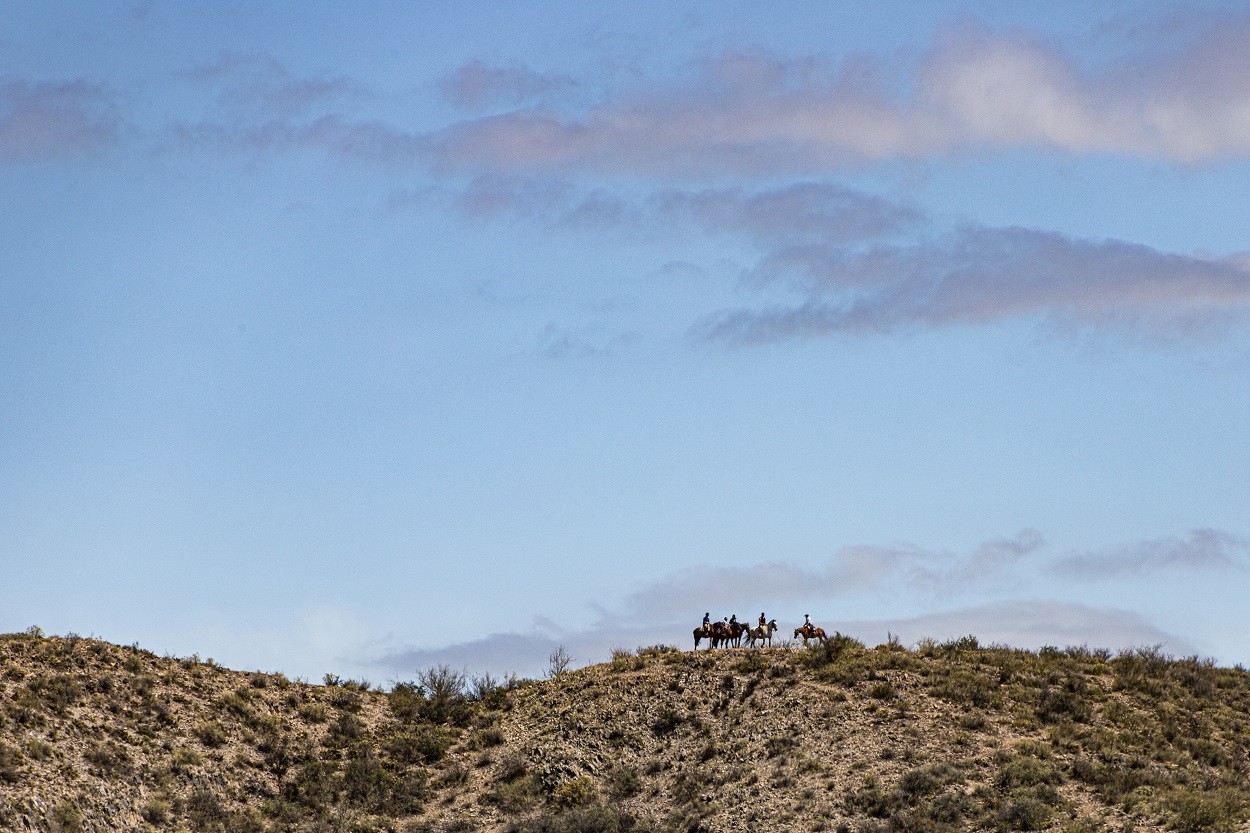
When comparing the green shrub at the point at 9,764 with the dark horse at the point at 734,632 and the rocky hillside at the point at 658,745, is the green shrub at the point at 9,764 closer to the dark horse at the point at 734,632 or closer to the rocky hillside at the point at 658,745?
the rocky hillside at the point at 658,745

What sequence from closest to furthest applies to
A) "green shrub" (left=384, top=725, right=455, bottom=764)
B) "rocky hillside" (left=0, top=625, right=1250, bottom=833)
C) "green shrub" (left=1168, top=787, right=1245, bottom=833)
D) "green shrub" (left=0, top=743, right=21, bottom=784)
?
"green shrub" (left=1168, top=787, right=1245, bottom=833)
"green shrub" (left=0, top=743, right=21, bottom=784)
"rocky hillside" (left=0, top=625, right=1250, bottom=833)
"green shrub" (left=384, top=725, right=455, bottom=764)

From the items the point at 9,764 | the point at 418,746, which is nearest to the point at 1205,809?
the point at 418,746

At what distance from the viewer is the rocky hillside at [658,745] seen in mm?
52562

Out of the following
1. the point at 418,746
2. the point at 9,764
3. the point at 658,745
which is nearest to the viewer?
the point at 9,764

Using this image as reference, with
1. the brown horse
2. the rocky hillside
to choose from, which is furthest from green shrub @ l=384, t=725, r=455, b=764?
A: the brown horse

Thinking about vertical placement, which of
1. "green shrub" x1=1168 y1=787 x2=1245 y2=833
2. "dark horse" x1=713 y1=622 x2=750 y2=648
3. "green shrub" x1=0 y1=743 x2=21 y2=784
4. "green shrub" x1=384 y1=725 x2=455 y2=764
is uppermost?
"dark horse" x1=713 y1=622 x2=750 y2=648

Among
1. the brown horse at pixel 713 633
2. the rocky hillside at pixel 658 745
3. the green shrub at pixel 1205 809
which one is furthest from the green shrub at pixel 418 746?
the green shrub at pixel 1205 809

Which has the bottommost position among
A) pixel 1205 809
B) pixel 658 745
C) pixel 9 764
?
pixel 1205 809

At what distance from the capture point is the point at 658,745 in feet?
196

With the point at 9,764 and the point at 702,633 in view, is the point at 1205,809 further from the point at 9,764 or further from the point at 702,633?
the point at 9,764

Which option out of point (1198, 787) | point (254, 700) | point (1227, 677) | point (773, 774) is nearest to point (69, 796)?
point (254, 700)

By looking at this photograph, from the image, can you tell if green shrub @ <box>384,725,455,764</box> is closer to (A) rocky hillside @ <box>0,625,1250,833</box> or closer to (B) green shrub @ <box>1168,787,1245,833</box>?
(A) rocky hillside @ <box>0,625,1250,833</box>

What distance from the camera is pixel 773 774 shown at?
5594cm

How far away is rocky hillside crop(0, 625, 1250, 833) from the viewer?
5256 cm
